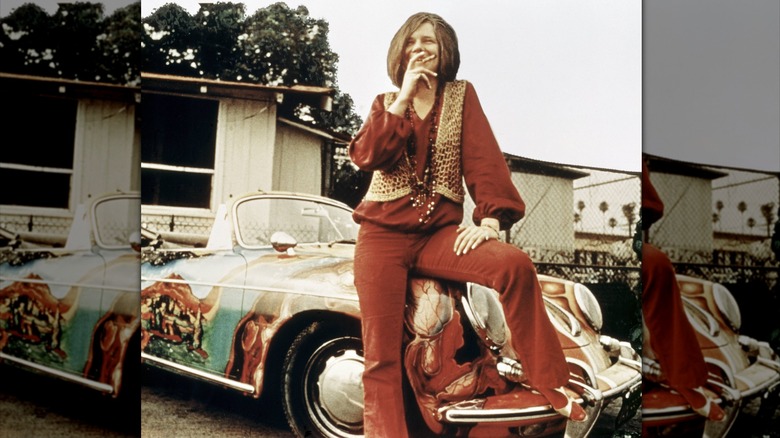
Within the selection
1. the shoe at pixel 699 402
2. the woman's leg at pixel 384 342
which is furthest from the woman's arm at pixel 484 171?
the shoe at pixel 699 402

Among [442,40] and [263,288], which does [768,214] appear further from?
[263,288]

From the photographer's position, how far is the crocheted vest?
4527 millimetres

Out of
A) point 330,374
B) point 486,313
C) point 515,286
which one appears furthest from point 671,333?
point 330,374

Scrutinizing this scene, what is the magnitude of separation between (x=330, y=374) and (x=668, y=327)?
7.47ft

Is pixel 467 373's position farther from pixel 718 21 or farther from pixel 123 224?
pixel 718 21

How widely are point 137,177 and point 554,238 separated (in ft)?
9.48

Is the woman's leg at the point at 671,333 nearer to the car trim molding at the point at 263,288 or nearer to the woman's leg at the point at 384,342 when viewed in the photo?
the woman's leg at the point at 384,342

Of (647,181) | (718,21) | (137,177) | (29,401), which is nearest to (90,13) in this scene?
(137,177)

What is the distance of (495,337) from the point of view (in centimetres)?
440

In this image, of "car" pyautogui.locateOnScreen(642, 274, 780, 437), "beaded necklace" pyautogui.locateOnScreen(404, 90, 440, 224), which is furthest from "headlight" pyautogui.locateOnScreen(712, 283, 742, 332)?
"beaded necklace" pyautogui.locateOnScreen(404, 90, 440, 224)

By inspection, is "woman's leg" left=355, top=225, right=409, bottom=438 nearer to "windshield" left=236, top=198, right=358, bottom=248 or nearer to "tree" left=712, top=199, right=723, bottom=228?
"windshield" left=236, top=198, right=358, bottom=248

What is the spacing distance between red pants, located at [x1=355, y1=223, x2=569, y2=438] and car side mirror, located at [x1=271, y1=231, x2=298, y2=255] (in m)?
0.48

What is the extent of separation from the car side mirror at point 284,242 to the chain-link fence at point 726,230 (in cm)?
239

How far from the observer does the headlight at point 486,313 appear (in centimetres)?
440
